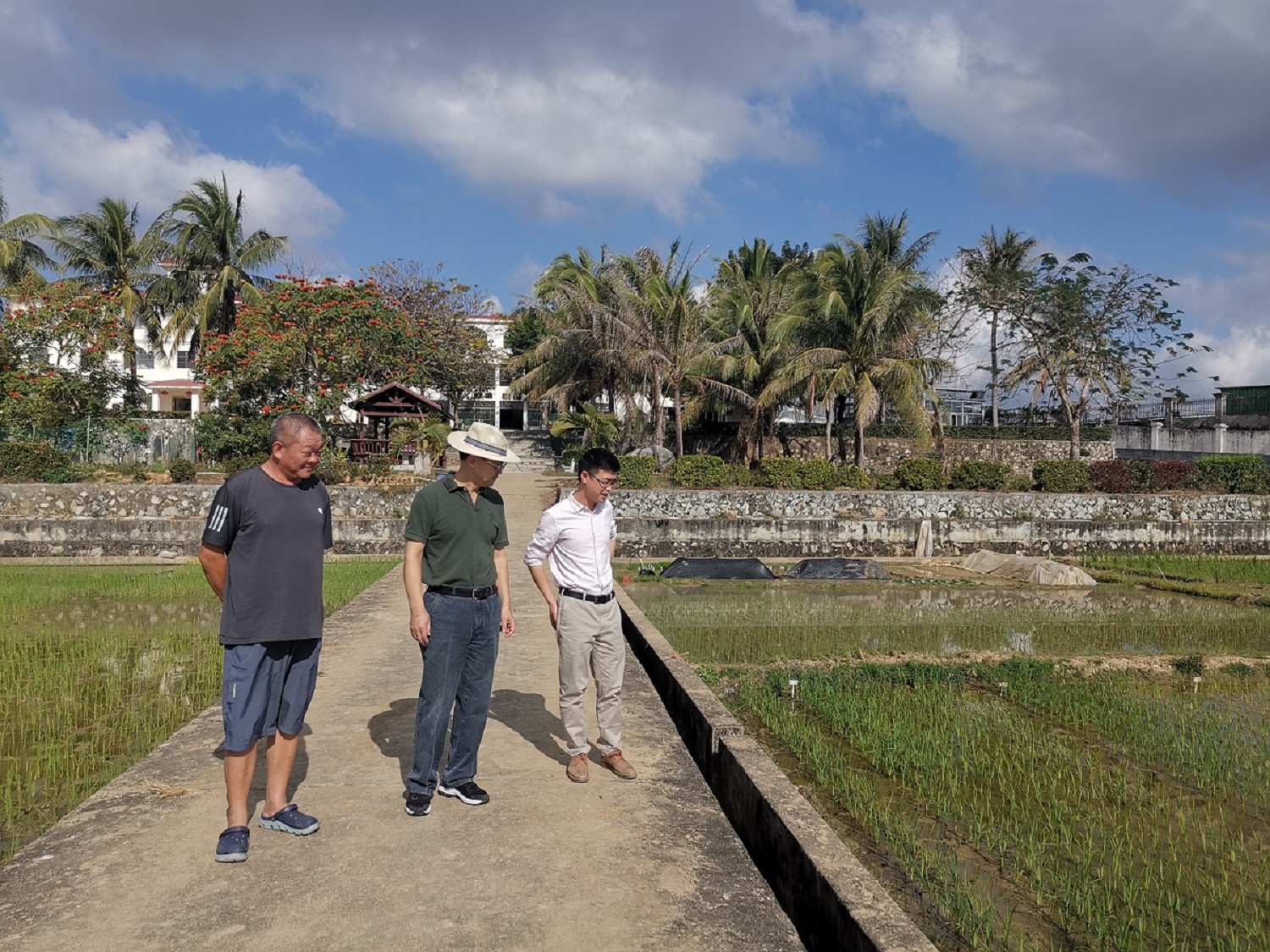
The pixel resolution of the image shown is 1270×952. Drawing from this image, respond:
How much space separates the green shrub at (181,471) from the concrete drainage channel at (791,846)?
15352mm

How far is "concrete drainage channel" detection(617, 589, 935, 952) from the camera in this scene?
2.97 meters

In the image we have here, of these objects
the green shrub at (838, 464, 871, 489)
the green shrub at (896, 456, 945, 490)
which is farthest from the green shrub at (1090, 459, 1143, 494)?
the green shrub at (838, 464, 871, 489)

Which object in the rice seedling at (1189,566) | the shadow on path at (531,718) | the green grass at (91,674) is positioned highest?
the shadow on path at (531,718)

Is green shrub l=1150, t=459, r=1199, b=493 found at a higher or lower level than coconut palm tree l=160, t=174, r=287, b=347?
lower

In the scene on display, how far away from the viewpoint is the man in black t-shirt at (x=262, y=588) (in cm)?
347

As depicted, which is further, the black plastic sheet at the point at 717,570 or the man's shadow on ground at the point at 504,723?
the black plastic sheet at the point at 717,570

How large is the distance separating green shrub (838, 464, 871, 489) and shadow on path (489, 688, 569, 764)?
15.9 m

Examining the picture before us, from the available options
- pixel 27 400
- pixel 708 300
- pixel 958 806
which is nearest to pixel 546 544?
pixel 958 806

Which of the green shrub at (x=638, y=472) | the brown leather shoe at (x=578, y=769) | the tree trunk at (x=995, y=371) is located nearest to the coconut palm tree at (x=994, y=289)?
the tree trunk at (x=995, y=371)

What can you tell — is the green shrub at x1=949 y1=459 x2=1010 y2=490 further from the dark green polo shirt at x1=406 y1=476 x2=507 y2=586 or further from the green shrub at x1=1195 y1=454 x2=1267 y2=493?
the dark green polo shirt at x1=406 y1=476 x2=507 y2=586

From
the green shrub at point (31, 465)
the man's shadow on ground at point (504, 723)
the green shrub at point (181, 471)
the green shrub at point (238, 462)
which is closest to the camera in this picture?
the man's shadow on ground at point (504, 723)

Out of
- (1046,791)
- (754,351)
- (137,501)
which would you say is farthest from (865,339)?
(1046,791)

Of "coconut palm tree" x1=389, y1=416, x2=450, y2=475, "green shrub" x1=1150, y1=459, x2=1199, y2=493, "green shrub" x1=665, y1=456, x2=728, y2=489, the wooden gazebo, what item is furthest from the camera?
the wooden gazebo

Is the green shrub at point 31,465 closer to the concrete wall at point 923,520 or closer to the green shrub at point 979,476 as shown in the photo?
the concrete wall at point 923,520
